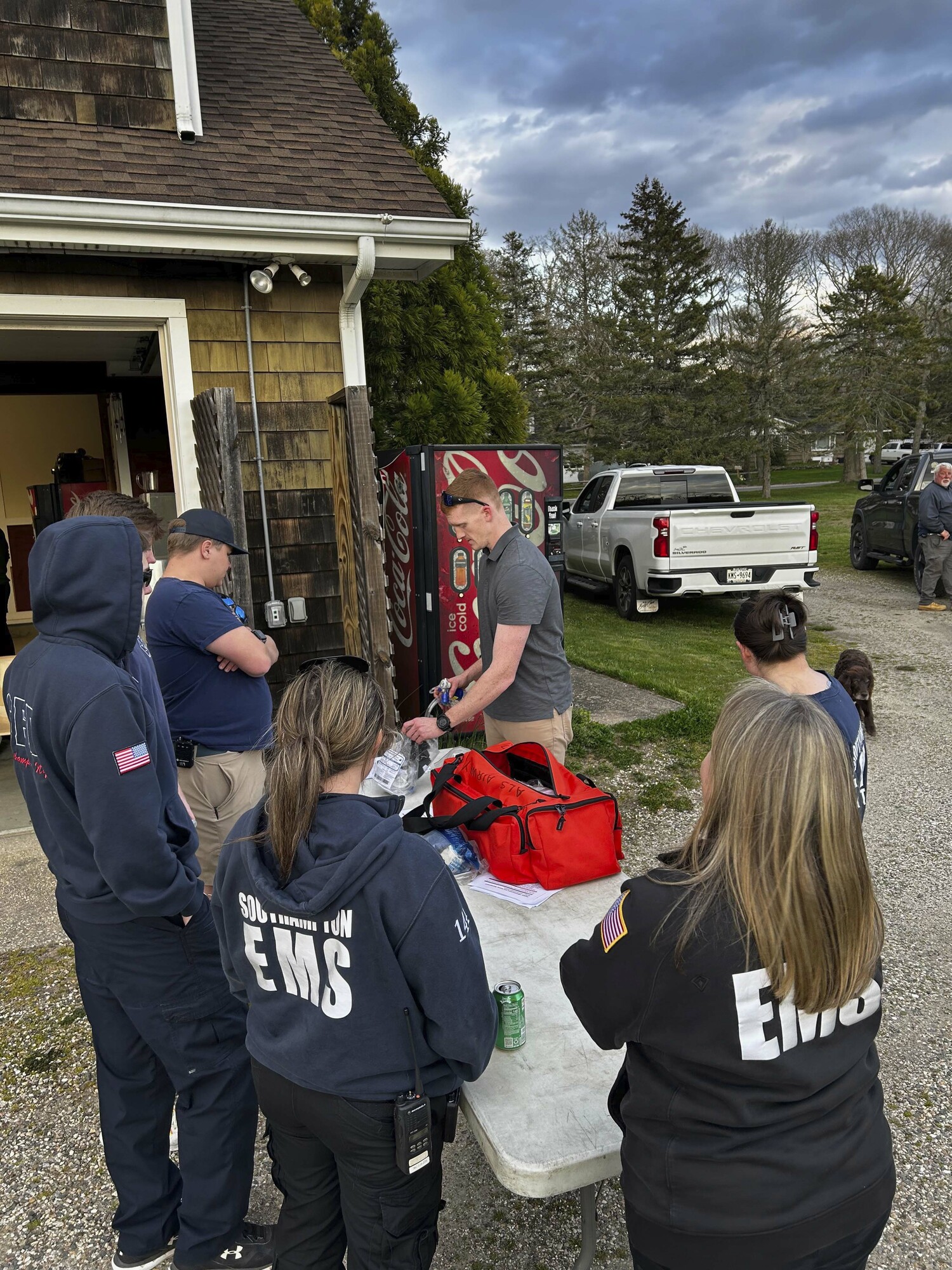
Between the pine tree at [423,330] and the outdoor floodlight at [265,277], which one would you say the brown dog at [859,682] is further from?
the pine tree at [423,330]

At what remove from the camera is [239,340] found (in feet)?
18.8

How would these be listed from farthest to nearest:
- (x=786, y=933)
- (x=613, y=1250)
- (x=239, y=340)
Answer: (x=239, y=340) < (x=613, y=1250) < (x=786, y=933)

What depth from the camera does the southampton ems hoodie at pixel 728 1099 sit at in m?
1.39

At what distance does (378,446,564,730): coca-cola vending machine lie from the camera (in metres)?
6.32

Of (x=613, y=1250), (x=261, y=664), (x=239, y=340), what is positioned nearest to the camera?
(x=613, y=1250)

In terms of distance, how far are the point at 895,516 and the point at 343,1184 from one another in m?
13.0

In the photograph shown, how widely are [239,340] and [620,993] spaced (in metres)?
5.30

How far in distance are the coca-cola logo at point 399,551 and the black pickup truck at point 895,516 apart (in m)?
7.51

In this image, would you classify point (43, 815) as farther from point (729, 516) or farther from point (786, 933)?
point (729, 516)

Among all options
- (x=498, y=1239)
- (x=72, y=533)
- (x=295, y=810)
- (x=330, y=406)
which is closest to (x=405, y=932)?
(x=295, y=810)

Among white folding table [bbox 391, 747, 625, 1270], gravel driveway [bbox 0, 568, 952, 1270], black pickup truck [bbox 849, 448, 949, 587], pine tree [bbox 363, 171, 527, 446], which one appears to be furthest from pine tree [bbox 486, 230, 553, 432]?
white folding table [bbox 391, 747, 625, 1270]

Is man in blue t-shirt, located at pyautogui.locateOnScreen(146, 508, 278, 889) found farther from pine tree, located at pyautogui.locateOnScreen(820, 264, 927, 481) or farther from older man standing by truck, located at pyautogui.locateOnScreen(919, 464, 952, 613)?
pine tree, located at pyautogui.locateOnScreen(820, 264, 927, 481)

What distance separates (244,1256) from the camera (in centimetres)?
224

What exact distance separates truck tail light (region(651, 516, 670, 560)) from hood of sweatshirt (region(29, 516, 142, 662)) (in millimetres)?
8158
